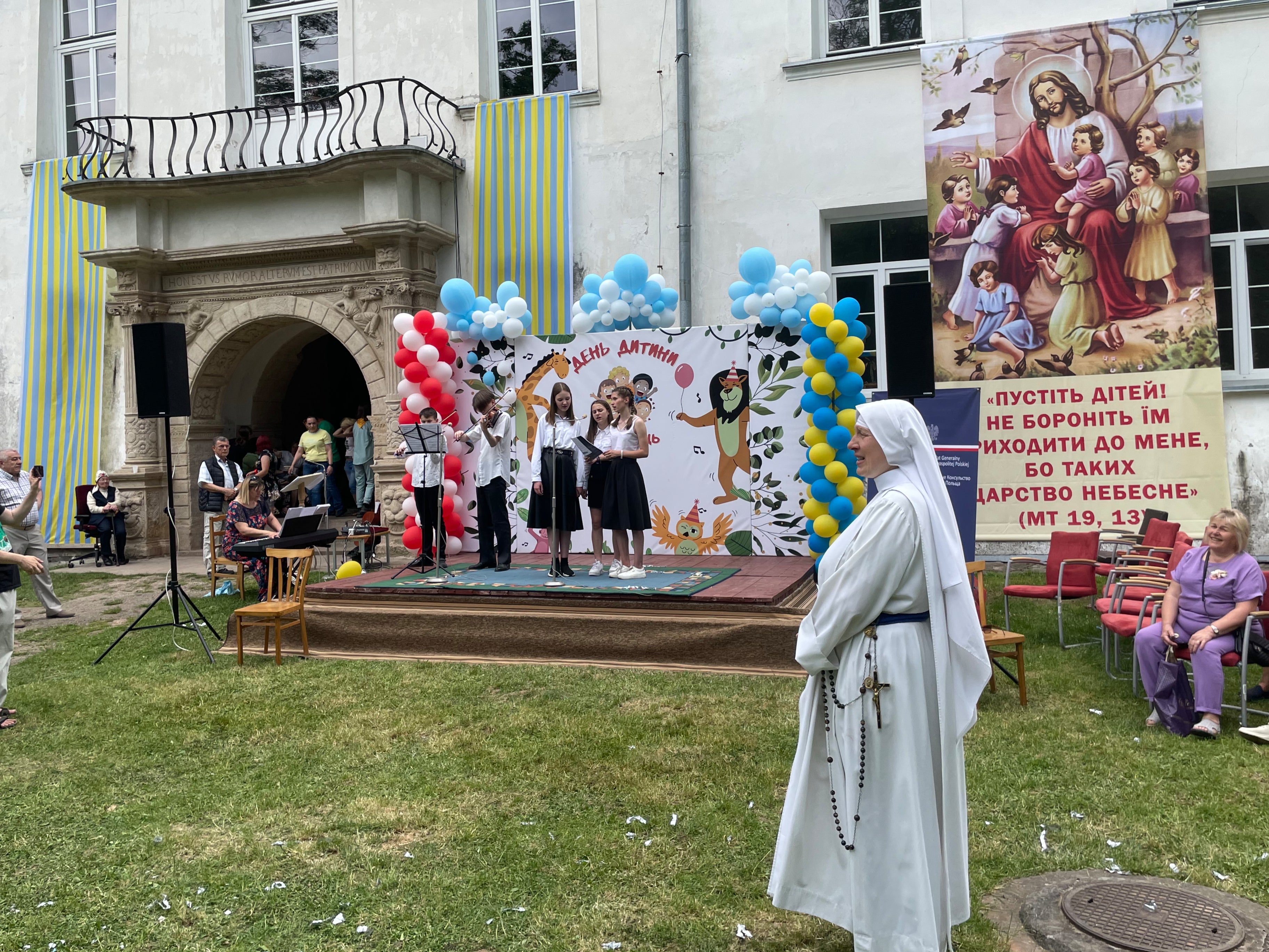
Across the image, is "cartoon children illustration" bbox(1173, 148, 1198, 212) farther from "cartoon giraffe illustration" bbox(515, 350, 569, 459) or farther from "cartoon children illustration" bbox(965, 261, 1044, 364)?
"cartoon giraffe illustration" bbox(515, 350, 569, 459)

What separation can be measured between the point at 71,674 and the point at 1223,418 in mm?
10392

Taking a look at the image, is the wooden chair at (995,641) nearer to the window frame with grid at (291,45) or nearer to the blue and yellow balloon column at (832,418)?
A: the blue and yellow balloon column at (832,418)

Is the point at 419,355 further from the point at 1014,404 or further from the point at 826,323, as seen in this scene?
the point at 1014,404

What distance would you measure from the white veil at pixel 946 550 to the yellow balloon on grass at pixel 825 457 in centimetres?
571

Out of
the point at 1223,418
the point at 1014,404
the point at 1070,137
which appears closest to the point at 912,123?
the point at 1070,137

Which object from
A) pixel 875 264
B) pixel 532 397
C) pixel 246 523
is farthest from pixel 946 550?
pixel 875 264

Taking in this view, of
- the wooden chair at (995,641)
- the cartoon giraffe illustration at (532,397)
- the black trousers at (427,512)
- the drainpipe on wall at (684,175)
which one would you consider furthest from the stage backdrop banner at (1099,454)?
the black trousers at (427,512)

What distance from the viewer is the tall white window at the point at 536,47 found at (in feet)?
42.3

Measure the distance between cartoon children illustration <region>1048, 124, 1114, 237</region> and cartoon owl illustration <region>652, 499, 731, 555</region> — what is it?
15.3 feet

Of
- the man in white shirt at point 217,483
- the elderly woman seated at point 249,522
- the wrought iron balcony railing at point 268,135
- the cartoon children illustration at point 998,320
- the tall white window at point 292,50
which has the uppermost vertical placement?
the tall white window at point 292,50

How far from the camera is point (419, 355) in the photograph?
34.4 ft

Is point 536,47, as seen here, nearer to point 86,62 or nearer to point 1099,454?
point 86,62

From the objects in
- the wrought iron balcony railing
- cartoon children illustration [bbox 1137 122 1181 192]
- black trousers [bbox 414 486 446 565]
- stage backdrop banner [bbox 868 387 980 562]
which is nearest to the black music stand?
black trousers [bbox 414 486 446 565]

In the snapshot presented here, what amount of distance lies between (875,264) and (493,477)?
5371mm
